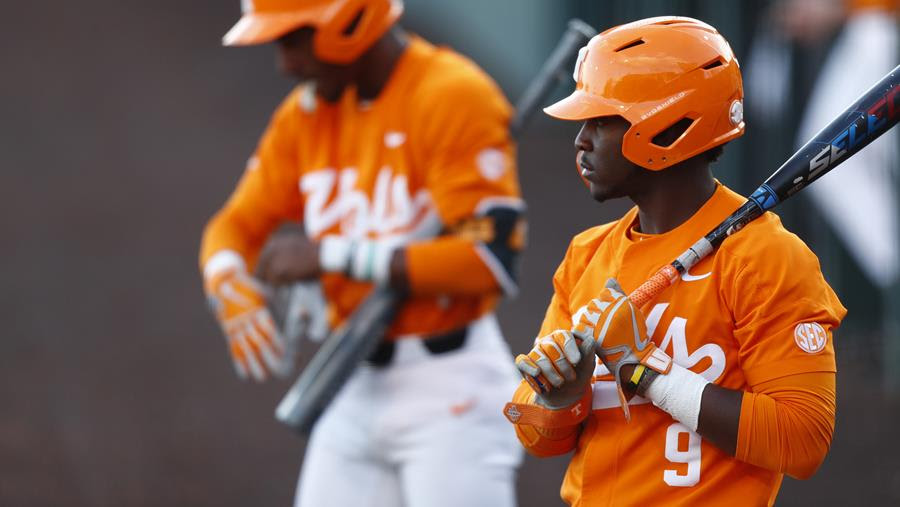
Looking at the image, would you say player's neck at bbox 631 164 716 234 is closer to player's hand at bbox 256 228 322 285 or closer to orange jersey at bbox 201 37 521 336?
orange jersey at bbox 201 37 521 336

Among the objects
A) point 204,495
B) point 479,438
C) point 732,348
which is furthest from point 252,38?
point 204,495

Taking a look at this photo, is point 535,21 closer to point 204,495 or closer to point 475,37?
point 475,37

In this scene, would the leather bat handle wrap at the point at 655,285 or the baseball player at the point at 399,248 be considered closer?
the leather bat handle wrap at the point at 655,285

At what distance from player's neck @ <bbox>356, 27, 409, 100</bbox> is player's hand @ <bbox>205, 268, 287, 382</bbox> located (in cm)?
73

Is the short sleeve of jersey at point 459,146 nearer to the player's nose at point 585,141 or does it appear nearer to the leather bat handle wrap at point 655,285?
the player's nose at point 585,141

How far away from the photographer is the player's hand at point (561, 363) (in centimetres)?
259

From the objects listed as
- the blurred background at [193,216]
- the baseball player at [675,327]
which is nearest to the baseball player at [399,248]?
the blurred background at [193,216]

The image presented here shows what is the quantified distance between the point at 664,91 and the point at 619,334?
494mm

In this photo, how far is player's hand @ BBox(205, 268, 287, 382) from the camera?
423cm

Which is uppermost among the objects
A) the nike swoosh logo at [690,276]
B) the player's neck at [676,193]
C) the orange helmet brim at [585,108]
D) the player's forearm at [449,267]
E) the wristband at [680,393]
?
the orange helmet brim at [585,108]

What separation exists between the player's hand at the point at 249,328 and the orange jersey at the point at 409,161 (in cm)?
23

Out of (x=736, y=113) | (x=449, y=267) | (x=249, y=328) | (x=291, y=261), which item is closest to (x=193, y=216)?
(x=249, y=328)

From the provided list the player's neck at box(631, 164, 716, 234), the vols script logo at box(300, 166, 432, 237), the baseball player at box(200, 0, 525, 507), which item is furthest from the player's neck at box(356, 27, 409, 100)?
the player's neck at box(631, 164, 716, 234)

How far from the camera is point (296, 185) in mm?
4395
